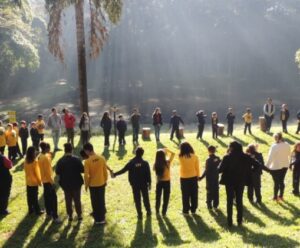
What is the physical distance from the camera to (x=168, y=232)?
956cm

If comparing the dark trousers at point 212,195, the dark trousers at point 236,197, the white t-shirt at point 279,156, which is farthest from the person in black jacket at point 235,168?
the white t-shirt at point 279,156

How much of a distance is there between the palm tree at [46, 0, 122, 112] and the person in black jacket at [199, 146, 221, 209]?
10930 mm

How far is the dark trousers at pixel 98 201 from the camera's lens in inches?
397

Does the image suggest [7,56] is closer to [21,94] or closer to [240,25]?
[21,94]

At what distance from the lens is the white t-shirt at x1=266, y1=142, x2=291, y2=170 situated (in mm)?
11508

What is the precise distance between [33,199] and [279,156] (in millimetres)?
6708

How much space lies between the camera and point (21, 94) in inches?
2854

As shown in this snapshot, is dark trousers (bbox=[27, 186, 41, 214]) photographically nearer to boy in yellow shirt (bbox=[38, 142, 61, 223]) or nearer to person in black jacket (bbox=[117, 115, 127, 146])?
boy in yellow shirt (bbox=[38, 142, 61, 223])

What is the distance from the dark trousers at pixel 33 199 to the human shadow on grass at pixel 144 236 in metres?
2.79

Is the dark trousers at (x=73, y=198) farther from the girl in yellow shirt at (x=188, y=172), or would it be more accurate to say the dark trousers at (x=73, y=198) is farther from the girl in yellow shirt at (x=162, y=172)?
the girl in yellow shirt at (x=188, y=172)

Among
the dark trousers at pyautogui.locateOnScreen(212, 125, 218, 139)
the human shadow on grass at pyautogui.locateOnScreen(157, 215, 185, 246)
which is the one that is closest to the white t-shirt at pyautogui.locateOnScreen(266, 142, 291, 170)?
the human shadow on grass at pyautogui.locateOnScreen(157, 215, 185, 246)

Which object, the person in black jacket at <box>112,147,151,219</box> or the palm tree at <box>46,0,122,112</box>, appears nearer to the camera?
the person in black jacket at <box>112,147,151,219</box>

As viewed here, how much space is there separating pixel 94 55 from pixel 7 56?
18.4 meters

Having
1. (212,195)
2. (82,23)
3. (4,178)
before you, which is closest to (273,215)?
(212,195)
